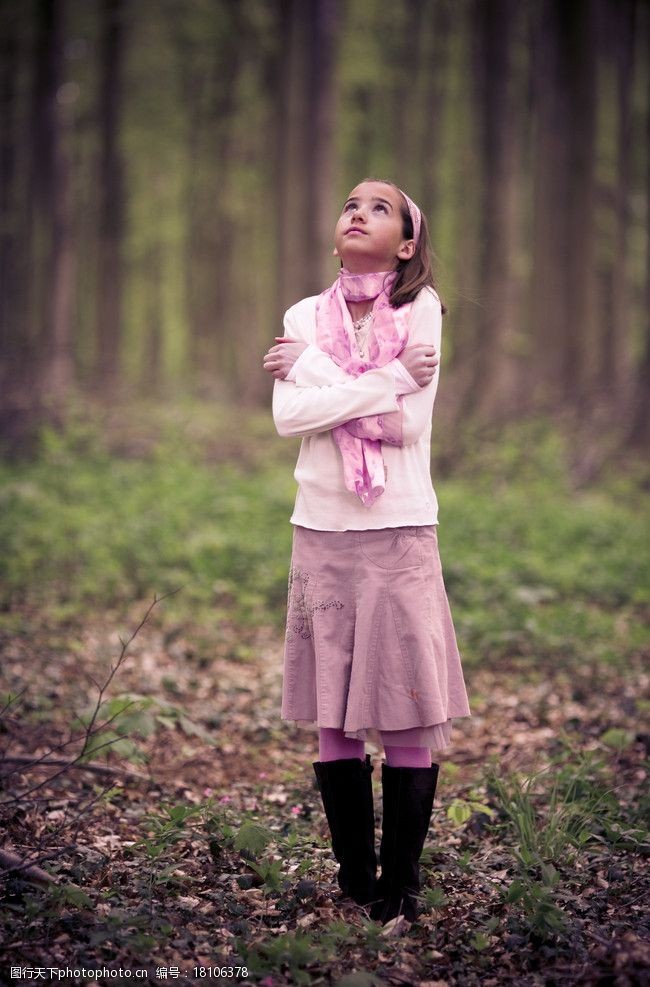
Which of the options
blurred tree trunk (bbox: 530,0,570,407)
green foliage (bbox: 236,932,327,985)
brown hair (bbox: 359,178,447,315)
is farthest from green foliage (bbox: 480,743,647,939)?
blurred tree trunk (bbox: 530,0,570,407)

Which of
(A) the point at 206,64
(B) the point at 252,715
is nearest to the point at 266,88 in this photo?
(A) the point at 206,64

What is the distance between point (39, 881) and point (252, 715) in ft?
8.24

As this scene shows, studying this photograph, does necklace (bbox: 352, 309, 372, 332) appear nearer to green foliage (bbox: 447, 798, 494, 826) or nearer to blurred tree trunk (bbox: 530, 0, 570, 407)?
green foliage (bbox: 447, 798, 494, 826)

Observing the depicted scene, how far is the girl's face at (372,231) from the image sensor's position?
3.38 meters

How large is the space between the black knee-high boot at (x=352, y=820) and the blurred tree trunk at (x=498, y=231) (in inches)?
443

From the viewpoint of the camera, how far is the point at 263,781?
4816 mm

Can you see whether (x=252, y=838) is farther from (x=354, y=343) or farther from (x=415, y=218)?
(x=415, y=218)

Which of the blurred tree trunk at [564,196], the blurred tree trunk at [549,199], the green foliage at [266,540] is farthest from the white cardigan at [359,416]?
the blurred tree trunk at [549,199]

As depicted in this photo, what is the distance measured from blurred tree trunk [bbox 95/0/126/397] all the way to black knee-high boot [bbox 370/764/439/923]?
15526 millimetres

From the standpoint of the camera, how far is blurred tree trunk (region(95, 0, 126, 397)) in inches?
759

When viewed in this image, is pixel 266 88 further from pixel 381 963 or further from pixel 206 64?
pixel 381 963

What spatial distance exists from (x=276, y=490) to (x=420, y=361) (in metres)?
8.13

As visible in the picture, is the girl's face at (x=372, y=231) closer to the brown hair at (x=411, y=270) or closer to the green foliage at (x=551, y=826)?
the brown hair at (x=411, y=270)

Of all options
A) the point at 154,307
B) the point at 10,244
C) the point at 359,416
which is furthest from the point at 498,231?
the point at 154,307
